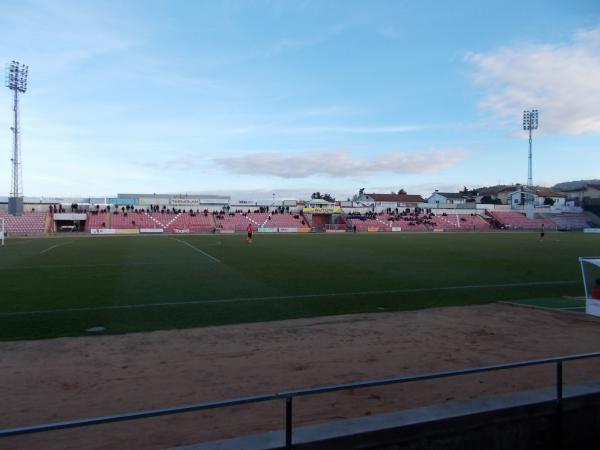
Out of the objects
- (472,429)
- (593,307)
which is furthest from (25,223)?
Result: (472,429)

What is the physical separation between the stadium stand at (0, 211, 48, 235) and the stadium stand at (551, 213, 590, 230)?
8334 centimetres

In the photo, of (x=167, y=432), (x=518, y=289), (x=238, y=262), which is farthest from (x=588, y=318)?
(x=238, y=262)

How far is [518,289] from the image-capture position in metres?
17.4

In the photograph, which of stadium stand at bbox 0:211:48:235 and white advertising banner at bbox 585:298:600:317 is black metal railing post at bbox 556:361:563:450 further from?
stadium stand at bbox 0:211:48:235

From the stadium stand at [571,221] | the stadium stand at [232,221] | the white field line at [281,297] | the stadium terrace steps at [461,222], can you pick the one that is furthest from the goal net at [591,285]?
the stadium stand at [571,221]

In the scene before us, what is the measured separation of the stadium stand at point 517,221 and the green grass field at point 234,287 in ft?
198

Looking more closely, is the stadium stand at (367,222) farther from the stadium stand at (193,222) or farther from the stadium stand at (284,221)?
the stadium stand at (193,222)

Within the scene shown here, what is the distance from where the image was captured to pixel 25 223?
6262cm

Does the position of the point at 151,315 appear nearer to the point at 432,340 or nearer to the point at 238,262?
the point at 432,340

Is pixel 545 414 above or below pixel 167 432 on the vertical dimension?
above

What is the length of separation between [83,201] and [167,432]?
79.3 m

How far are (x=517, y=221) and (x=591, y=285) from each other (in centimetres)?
8038

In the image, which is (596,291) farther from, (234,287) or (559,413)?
(234,287)

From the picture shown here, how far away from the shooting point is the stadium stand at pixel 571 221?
85375 mm
